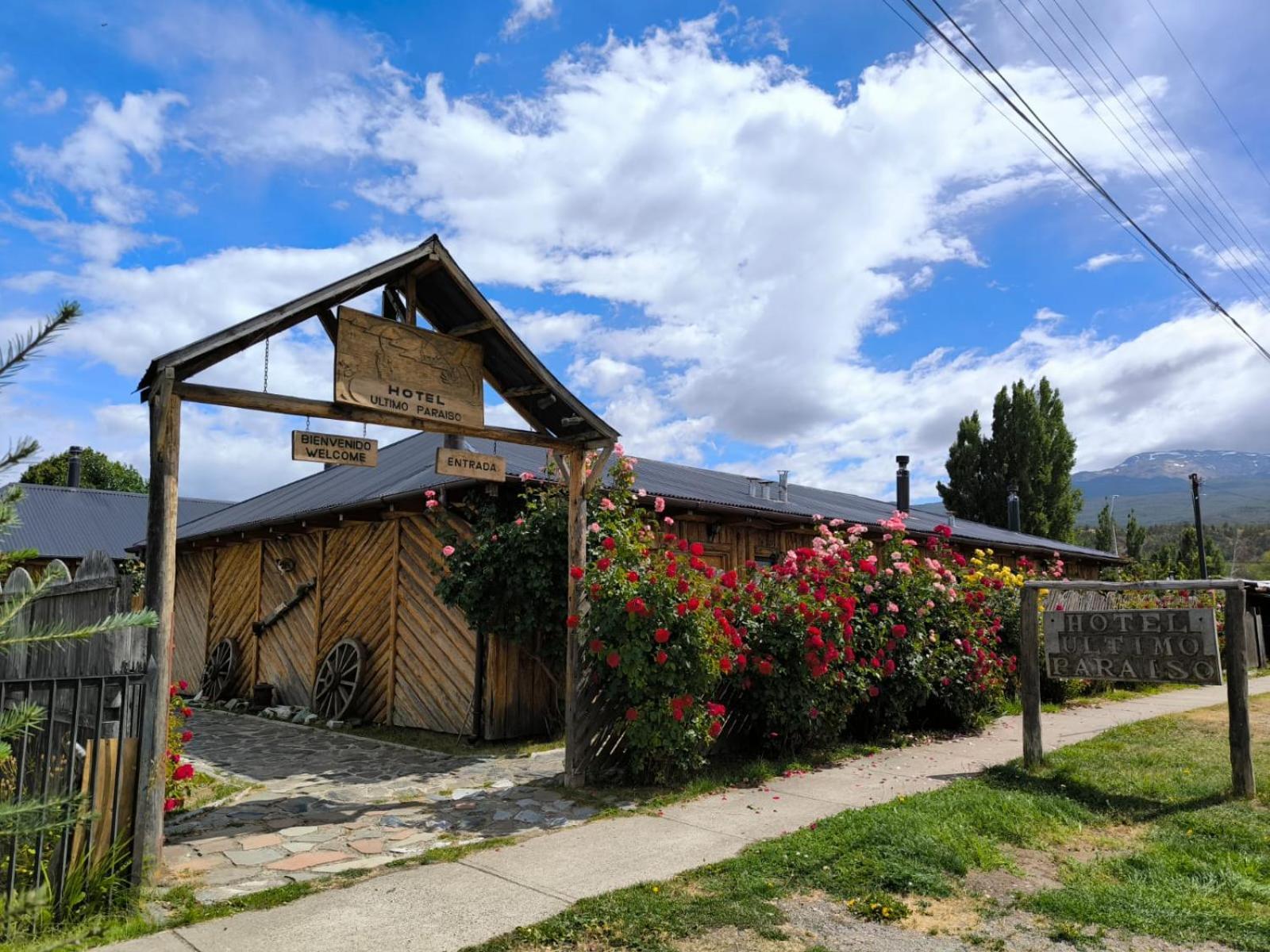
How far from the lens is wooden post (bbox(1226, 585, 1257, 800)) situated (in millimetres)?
6895

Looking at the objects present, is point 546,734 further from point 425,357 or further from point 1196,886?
point 1196,886

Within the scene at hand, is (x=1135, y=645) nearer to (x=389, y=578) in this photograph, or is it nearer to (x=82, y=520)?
(x=389, y=578)

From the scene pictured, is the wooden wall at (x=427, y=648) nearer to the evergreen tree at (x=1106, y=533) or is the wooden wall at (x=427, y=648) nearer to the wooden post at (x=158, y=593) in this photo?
the wooden post at (x=158, y=593)

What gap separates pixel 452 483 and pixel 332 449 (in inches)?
164

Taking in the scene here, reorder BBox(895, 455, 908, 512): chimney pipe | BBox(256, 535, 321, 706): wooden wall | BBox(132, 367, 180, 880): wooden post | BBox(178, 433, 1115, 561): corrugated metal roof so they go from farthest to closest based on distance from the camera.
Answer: BBox(895, 455, 908, 512): chimney pipe
BBox(256, 535, 321, 706): wooden wall
BBox(178, 433, 1115, 561): corrugated metal roof
BBox(132, 367, 180, 880): wooden post

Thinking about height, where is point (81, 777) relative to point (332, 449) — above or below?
below

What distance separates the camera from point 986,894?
482 centimetres

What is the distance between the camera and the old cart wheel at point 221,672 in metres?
15.5

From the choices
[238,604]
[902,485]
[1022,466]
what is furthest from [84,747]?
[1022,466]

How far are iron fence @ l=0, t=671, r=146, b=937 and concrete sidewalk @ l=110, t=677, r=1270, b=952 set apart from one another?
1.61ft

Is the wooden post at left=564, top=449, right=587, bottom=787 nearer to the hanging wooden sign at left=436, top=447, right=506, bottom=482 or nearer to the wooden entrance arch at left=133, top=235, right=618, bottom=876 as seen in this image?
the wooden entrance arch at left=133, top=235, right=618, bottom=876

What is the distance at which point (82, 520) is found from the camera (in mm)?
27781

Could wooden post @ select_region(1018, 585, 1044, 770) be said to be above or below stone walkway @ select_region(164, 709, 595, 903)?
above

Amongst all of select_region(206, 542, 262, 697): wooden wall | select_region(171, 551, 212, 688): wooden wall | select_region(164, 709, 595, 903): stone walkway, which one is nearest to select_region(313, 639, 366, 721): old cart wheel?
select_region(164, 709, 595, 903): stone walkway
